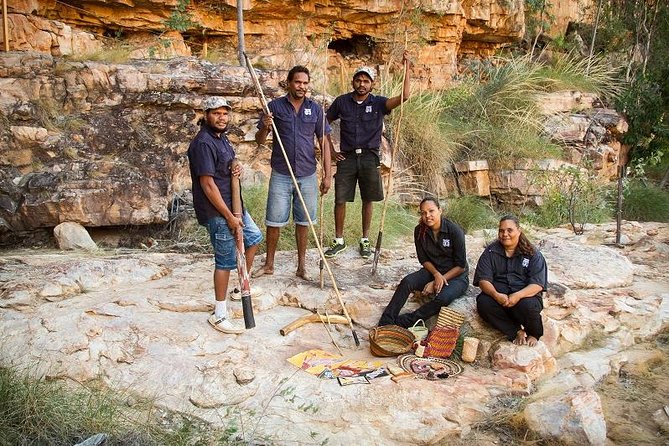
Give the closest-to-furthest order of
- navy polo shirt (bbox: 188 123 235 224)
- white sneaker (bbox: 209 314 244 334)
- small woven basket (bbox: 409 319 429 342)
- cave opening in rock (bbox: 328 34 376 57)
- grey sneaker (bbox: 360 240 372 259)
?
navy polo shirt (bbox: 188 123 235 224) < white sneaker (bbox: 209 314 244 334) < small woven basket (bbox: 409 319 429 342) < grey sneaker (bbox: 360 240 372 259) < cave opening in rock (bbox: 328 34 376 57)

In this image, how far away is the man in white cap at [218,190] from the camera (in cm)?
365

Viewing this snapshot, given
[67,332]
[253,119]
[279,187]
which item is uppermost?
[253,119]

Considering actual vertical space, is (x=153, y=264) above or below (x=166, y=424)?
above

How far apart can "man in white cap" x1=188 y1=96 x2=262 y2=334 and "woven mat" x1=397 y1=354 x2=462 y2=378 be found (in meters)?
1.09

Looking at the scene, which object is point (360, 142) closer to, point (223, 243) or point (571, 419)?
point (223, 243)

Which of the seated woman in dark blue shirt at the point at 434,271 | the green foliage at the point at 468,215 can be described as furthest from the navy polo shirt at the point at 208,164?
the green foliage at the point at 468,215

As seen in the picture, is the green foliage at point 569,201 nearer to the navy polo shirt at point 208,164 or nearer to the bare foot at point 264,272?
the bare foot at point 264,272

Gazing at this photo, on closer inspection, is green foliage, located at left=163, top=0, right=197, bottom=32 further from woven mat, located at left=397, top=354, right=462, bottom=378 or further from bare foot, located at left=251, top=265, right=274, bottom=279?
woven mat, located at left=397, top=354, right=462, bottom=378

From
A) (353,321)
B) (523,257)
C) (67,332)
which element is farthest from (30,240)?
(523,257)

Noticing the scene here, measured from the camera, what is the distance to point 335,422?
10.4ft

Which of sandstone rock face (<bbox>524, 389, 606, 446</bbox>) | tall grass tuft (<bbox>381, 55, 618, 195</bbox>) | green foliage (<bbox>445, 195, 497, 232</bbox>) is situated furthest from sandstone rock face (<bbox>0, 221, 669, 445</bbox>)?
Answer: tall grass tuft (<bbox>381, 55, 618, 195</bbox>)

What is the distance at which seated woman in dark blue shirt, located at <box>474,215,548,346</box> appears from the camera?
3.90 m

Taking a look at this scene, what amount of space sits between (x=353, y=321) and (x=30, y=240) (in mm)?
3453

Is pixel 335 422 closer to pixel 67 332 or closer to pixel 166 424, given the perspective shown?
pixel 166 424
